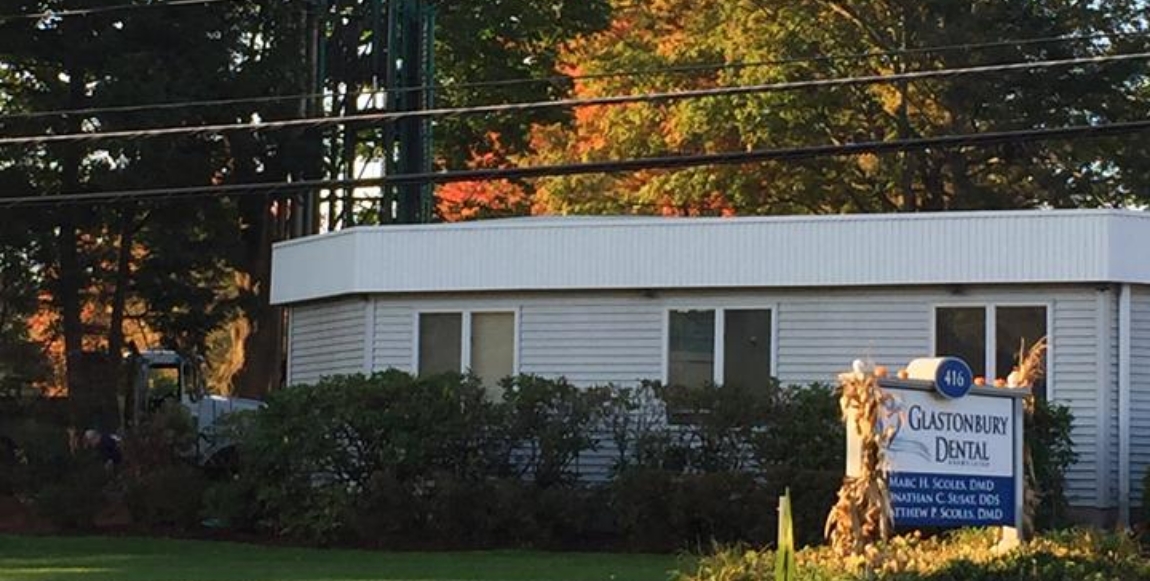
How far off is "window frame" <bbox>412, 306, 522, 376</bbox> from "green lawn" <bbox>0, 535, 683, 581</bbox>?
349 centimetres

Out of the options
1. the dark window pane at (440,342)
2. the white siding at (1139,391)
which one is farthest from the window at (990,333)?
the dark window pane at (440,342)

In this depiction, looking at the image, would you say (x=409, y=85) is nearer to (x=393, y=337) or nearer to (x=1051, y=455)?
(x=393, y=337)

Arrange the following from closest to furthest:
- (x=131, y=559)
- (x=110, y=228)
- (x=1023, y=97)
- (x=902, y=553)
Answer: (x=902, y=553), (x=131, y=559), (x=110, y=228), (x=1023, y=97)

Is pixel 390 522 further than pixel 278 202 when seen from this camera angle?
No

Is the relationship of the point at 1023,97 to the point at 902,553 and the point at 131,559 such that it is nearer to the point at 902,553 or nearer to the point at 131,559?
the point at 131,559

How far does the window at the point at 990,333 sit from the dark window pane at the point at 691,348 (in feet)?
9.45

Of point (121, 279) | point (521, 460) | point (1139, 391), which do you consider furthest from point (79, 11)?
point (1139, 391)

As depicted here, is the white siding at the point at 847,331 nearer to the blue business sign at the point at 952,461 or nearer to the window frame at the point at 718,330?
the window frame at the point at 718,330

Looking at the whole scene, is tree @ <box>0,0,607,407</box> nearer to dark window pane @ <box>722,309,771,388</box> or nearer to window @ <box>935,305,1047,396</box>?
dark window pane @ <box>722,309,771,388</box>

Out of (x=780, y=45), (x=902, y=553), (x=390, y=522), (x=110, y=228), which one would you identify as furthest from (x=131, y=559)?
(x=780, y=45)

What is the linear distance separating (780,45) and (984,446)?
93.1ft

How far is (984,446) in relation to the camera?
622 inches

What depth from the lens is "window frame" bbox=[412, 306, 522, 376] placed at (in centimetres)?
2609

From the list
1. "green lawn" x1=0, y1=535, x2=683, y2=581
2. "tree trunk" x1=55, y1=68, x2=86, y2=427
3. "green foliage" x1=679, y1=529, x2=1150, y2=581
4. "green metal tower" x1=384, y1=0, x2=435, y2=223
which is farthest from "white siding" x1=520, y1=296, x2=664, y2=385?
"tree trunk" x1=55, y1=68, x2=86, y2=427
